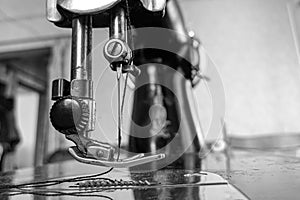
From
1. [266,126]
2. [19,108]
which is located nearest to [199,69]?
[266,126]

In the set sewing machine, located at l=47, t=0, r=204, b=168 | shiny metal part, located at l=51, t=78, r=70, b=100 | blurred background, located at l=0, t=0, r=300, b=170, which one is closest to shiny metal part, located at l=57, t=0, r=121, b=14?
sewing machine, located at l=47, t=0, r=204, b=168

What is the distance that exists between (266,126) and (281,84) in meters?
0.30

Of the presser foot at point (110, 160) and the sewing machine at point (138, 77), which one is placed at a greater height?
the sewing machine at point (138, 77)

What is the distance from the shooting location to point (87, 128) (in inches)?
16.0

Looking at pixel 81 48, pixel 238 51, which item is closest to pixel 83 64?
pixel 81 48

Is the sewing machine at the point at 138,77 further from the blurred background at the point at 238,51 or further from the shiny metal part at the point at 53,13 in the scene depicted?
the blurred background at the point at 238,51

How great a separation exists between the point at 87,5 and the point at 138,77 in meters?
0.31

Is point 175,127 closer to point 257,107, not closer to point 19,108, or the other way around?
point 257,107

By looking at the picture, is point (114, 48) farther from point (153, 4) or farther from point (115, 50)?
point (153, 4)

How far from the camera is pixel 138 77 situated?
2.43ft

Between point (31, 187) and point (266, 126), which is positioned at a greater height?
point (266, 126)

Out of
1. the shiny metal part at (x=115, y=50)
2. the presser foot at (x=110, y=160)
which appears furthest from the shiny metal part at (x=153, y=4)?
the presser foot at (x=110, y=160)

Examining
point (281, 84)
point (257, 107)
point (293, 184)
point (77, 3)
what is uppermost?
point (281, 84)

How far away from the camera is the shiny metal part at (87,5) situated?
44 centimetres
